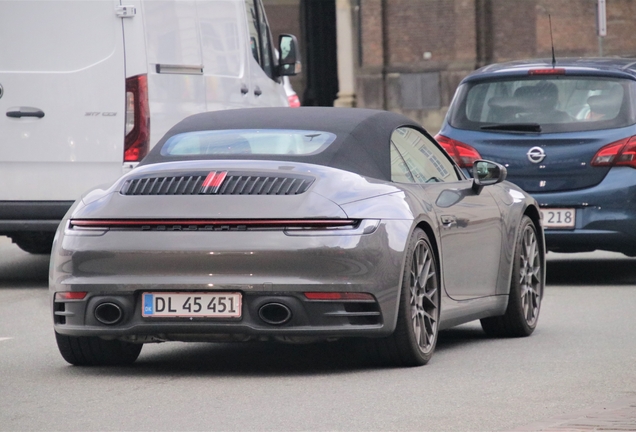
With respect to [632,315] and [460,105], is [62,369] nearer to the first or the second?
A: [632,315]

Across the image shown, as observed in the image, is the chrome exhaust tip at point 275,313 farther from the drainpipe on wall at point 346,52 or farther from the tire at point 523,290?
the drainpipe on wall at point 346,52

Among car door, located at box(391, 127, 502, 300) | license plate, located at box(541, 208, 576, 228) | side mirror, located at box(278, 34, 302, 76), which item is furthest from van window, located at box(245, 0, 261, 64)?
car door, located at box(391, 127, 502, 300)

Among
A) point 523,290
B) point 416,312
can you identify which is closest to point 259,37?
point 523,290

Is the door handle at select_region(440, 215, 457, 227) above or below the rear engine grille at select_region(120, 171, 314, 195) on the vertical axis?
below

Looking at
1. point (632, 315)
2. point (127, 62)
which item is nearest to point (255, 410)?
point (632, 315)

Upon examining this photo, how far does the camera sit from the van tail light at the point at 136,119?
11.2 m

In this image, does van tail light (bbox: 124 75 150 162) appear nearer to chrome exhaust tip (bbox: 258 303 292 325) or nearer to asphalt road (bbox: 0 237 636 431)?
asphalt road (bbox: 0 237 636 431)

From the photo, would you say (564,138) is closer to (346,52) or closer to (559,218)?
(559,218)

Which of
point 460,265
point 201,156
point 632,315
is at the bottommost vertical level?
point 632,315

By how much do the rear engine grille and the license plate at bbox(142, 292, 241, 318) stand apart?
468 mm

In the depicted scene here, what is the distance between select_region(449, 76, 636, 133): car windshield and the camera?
11367mm

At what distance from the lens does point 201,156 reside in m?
7.27

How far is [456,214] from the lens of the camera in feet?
25.4

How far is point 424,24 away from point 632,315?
3024 centimetres
